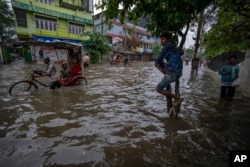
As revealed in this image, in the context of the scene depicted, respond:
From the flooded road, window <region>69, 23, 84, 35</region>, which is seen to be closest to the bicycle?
the flooded road

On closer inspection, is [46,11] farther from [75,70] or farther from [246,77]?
[246,77]

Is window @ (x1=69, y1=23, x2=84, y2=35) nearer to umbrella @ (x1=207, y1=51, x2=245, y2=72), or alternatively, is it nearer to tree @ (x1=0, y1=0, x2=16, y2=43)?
tree @ (x1=0, y1=0, x2=16, y2=43)

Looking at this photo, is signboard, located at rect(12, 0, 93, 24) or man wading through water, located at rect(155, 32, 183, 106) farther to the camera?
signboard, located at rect(12, 0, 93, 24)

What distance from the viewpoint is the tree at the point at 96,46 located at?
27469mm

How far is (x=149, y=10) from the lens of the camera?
3.98m

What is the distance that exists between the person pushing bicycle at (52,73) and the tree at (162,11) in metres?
4.61

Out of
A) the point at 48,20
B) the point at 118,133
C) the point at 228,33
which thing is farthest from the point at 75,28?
the point at 118,133

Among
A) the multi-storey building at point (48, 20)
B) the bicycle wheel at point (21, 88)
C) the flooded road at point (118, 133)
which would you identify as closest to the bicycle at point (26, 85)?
the bicycle wheel at point (21, 88)

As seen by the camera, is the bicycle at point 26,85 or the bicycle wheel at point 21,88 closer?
the bicycle wheel at point 21,88

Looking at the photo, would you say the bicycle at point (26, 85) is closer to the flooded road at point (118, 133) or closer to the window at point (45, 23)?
the flooded road at point (118, 133)

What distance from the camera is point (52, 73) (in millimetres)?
8273

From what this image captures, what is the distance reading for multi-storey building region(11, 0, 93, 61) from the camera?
74.0ft

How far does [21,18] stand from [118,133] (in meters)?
25.0

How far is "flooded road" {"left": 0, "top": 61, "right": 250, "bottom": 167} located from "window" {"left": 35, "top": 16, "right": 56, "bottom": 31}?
21618 mm
